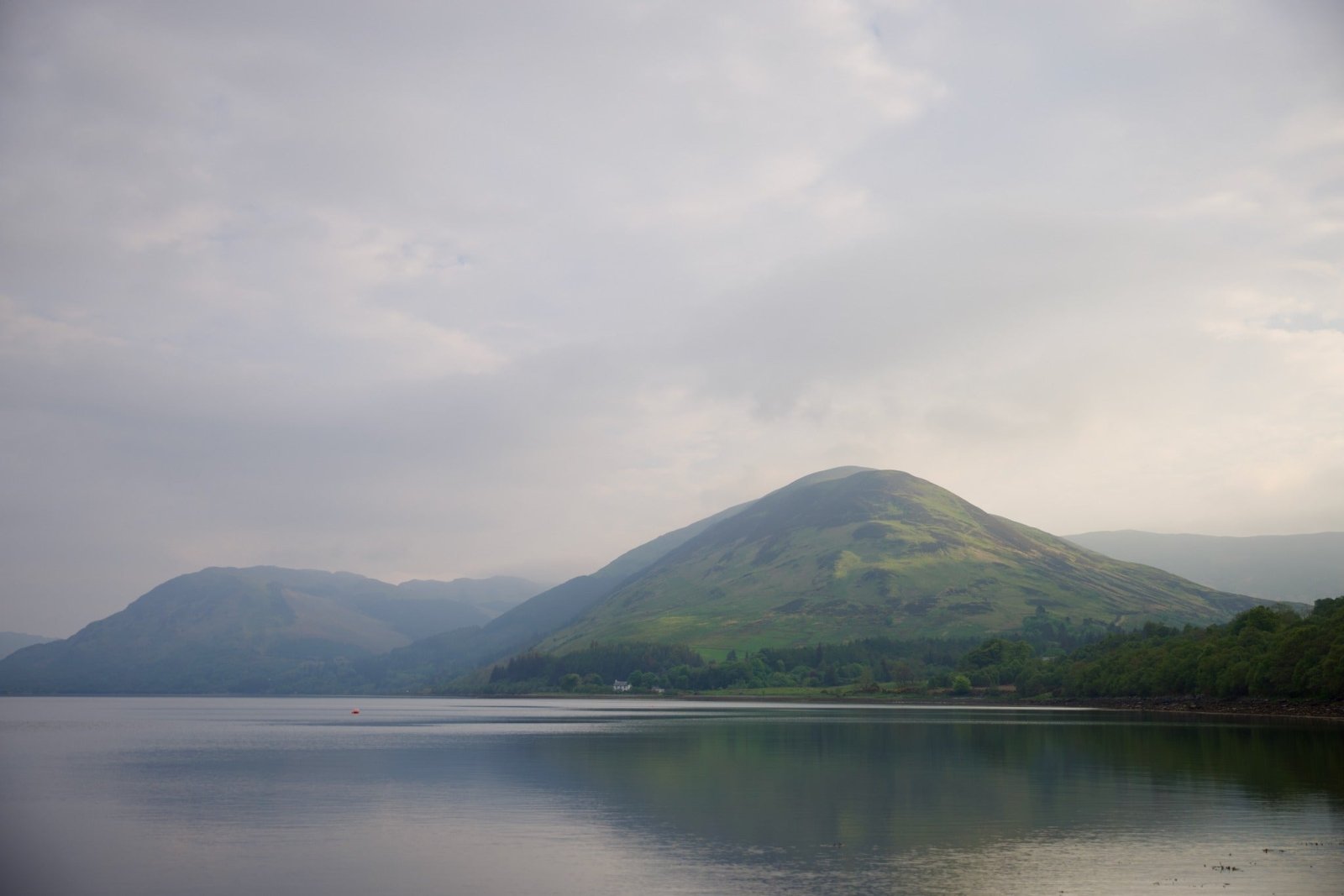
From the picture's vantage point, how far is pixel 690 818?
40.5 metres

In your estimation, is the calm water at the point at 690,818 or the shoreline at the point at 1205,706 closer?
the calm water at the point at 690,818

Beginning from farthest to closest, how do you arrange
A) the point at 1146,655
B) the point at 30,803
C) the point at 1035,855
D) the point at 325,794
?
the point at 1146,655, the point at 325,794, the point at 30,803, the point at 1035,855

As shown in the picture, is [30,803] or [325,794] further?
[325,794]

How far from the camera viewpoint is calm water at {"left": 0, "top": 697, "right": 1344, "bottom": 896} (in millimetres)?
29094

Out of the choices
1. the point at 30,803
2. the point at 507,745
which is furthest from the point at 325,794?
the point at 507,745

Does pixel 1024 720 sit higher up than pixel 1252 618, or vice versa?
pixel 1252 618

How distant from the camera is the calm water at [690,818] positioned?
2909 centimetres

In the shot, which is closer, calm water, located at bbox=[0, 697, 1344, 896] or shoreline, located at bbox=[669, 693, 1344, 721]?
calm water, located at bbox=[0, 697, 1344, 896]

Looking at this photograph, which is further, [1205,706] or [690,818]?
[1205,706]

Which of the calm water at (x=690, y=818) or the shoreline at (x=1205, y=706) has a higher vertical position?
the calm water at (x=690, y=818)

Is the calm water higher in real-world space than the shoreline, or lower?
higher

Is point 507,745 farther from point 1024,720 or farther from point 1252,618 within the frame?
point 1252,618

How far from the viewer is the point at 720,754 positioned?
71.6 m

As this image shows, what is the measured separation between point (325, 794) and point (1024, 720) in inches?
3744
